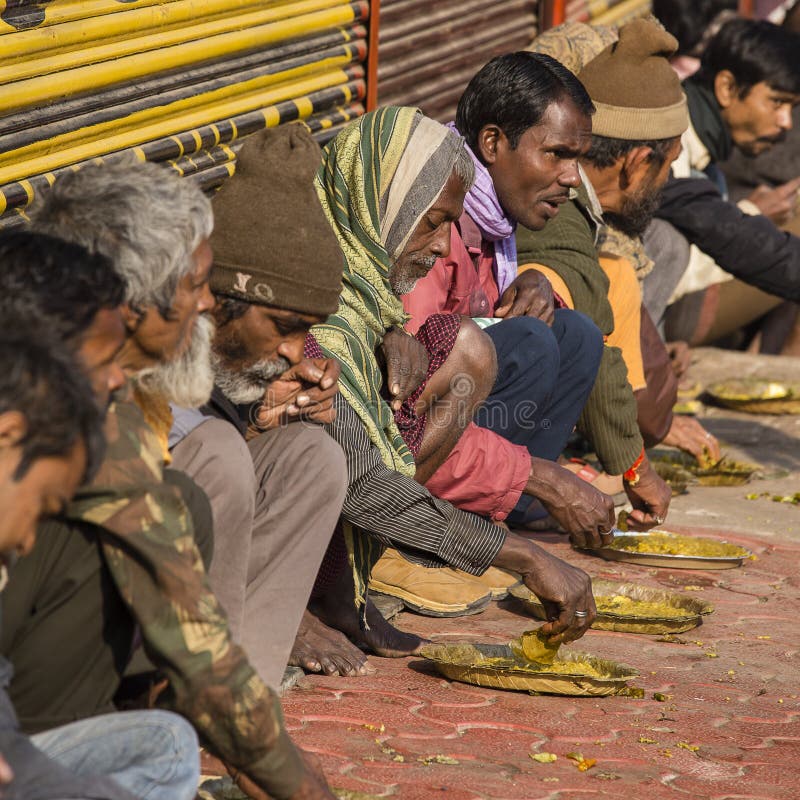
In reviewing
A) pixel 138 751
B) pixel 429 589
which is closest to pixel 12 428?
pixel 138 751

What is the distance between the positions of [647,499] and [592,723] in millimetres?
1670

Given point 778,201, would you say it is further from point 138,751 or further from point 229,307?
point 138,751

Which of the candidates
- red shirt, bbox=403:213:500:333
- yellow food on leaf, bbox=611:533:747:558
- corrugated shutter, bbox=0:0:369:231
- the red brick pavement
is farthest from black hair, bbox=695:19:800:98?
the red brick pavement

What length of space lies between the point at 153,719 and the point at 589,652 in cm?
209

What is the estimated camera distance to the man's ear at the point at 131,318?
270 centimetres

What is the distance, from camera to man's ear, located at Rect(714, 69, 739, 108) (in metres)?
7.82

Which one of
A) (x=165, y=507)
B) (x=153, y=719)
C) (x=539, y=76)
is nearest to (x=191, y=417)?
(x=165, y=507)

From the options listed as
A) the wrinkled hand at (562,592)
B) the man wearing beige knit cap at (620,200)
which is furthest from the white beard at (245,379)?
the man wearing beige knit cap at (620,200)

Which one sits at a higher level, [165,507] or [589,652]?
[165,507]

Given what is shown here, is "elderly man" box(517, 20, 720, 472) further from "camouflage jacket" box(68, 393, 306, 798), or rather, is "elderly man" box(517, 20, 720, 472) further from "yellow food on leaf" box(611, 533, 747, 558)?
"camouflage jacket" box(68, 393, 306, 798)

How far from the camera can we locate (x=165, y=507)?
97.7 inches

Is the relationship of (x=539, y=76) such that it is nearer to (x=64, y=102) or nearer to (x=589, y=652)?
(x=64, y=102)

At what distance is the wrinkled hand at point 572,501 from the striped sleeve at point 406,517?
1.36 feet

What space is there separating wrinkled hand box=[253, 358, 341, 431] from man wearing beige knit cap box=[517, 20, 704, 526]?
210cm
